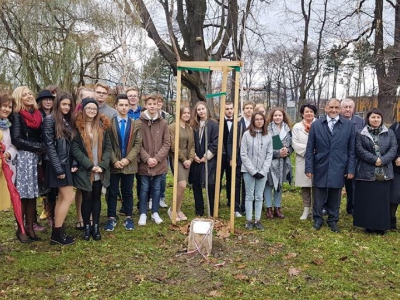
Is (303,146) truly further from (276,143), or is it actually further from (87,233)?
(87,233)

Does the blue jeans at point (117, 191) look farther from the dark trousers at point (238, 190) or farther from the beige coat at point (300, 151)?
the beige coat at point (300, 151)

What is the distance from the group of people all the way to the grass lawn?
1.13 ft

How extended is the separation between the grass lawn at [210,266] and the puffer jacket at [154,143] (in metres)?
0.86

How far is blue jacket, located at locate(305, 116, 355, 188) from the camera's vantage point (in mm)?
5707

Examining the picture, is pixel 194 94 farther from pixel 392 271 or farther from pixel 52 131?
pixel 392 271

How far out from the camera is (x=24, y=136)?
4.93 metres

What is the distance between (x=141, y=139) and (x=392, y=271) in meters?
3.64

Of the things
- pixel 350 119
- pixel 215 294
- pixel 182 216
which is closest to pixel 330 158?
pixel 350 119

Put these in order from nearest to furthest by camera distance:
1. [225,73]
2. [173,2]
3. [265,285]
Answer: [265,285] → [225,73] → [173,2]

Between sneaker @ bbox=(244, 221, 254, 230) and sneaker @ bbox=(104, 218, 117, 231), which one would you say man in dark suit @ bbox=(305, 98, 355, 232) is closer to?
sneaker @ bbox=(244, 221, 254, 230)

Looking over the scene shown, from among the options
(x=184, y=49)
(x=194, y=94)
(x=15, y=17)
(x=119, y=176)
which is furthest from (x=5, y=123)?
(x=15, y=17)

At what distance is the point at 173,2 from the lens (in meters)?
12.1

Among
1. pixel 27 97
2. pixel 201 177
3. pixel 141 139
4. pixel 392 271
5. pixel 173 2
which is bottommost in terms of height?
pixel 392 271

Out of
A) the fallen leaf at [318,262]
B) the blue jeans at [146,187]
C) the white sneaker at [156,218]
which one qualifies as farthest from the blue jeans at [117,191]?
the fallen leaf at [318,262]
